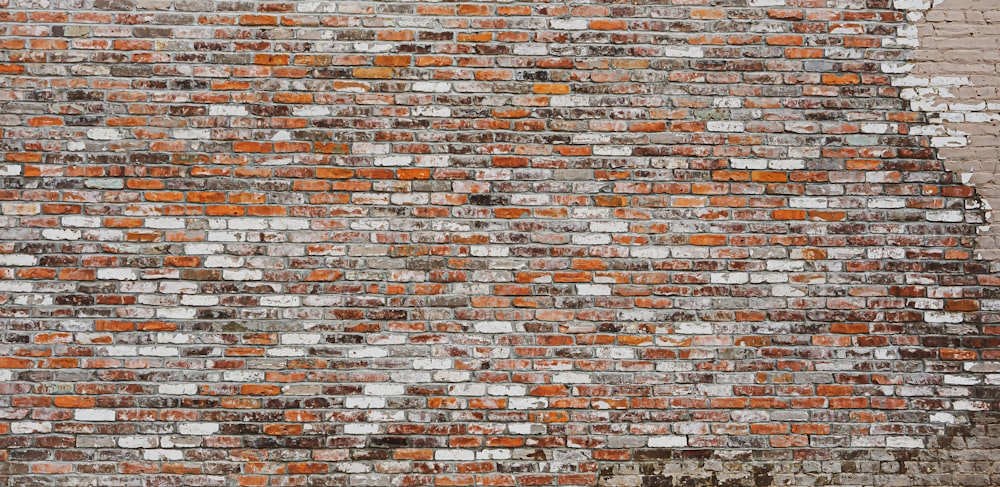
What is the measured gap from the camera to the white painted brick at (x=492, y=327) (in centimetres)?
298

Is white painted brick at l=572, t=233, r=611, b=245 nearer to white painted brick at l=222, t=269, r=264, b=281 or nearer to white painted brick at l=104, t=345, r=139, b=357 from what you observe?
white painted brick at l=222, t=269, r=264, b=281

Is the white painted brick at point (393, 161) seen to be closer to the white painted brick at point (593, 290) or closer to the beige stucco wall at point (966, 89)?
the white painted brick at point (593, 290)

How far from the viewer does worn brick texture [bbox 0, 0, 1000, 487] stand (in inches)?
116

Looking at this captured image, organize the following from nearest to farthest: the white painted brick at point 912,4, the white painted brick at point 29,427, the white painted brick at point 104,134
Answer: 1. the white painted brick at point 29,427
2. the white painted brick at point 104,134
3. the white painted brick at point 912,4

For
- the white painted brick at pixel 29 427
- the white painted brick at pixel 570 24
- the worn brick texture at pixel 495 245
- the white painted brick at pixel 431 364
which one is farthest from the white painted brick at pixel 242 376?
the white painted brick at pixel 570 24

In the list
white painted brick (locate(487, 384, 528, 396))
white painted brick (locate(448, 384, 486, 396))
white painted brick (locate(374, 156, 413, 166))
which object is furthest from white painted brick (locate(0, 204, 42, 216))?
white painted brick (locate(487, 384, 528, 396))

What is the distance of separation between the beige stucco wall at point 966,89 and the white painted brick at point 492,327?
2.46 meters

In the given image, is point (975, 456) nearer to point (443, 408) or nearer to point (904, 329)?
point (904, 329)

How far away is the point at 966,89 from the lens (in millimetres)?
3104

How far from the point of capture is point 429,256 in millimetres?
3000

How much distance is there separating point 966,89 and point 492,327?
280 centimetres

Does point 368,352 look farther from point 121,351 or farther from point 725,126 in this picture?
point 725,126

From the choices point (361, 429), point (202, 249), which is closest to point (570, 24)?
point (202, 249)

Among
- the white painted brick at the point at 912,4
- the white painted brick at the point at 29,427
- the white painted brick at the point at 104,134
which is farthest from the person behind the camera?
the white painted brick at the point at 912,4
